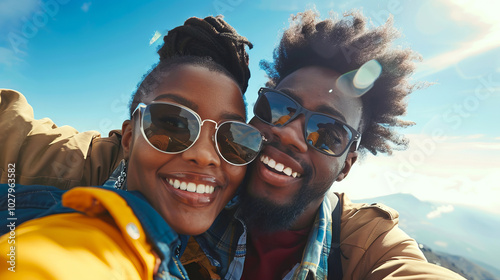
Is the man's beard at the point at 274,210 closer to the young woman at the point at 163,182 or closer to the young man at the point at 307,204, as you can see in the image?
the young man at the point at 307,204

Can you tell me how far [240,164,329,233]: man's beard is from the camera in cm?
206

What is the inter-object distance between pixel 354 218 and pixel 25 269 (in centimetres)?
204

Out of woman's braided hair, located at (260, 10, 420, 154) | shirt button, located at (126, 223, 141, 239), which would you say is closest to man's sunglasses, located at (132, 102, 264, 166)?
shirt button, located at (126, 223, 141, 239)

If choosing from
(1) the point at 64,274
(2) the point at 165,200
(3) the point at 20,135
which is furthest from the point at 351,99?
(3) the point at 20,135

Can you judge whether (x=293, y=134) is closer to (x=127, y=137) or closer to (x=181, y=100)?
(x=181, y=100)

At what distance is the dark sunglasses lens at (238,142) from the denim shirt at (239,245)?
25.0 inches

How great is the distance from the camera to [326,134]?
2.13 metres

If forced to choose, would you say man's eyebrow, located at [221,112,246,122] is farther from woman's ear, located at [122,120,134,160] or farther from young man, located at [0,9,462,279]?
woman's ear, located at [122,120,134,160]

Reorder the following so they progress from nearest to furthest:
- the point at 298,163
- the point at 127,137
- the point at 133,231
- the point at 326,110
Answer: the point at 133,231
the point at 127,137
the point at 298,163
the point at 326,110

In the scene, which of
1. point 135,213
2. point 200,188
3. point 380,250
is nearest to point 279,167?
point 200,188

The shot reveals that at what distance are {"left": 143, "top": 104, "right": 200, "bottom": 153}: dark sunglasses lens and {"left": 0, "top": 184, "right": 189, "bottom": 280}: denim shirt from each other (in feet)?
1.30

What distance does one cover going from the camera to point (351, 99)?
2389mm

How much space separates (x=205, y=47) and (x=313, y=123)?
3.46ft

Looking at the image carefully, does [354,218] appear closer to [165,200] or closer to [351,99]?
[351,99]
